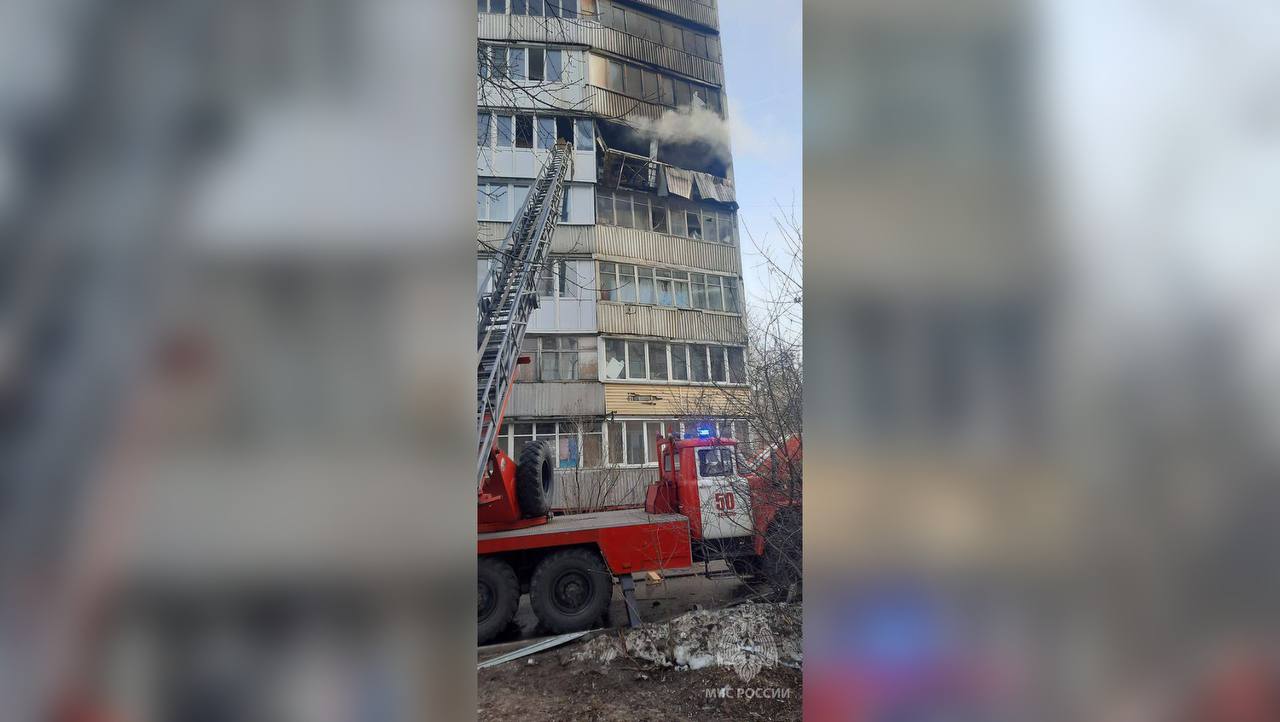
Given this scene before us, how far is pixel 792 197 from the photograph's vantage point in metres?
3.00

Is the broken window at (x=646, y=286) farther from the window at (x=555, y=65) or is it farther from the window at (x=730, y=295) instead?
the window at (x=555, y=65)

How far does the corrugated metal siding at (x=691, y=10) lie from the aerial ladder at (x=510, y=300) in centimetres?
76

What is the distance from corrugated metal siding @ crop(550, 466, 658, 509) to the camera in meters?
3.42

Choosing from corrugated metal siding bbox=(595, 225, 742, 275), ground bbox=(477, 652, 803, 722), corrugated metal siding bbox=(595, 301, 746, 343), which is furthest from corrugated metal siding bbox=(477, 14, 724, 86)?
ground bbox=(477, 652, 803, 722)

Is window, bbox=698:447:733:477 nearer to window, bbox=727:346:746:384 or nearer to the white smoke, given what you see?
window, bbox=727:346:746:384

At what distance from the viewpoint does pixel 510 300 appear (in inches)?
129

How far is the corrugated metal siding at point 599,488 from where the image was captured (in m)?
3.42

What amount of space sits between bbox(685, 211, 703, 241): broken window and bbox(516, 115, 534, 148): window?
32.2 inches
